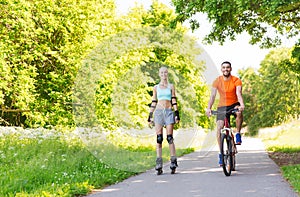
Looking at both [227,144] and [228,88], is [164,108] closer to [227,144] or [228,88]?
[228,88]

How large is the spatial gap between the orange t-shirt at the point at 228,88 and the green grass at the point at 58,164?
95.5 inches

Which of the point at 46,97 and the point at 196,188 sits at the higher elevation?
the point at 46,97

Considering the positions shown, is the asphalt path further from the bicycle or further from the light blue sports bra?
the light blue sports bra

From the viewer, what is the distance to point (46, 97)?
20328 millimetres

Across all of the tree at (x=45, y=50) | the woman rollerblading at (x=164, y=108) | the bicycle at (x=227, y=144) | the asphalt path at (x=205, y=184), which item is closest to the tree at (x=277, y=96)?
the tree at (x=45, y=50)

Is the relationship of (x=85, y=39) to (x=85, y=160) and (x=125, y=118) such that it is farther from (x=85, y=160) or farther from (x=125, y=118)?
(x=85, y=160)

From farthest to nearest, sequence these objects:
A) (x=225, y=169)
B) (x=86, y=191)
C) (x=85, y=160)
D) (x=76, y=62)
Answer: (x=76, y=62), (x=85, y=160), (x=225, y=169), (x=86, y=191)

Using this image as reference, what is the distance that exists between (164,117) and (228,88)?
1398mm

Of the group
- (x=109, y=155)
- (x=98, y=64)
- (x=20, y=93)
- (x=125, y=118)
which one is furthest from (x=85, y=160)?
(x=20, y=93)

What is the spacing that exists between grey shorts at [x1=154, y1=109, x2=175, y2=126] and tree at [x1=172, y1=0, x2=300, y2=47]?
3.04 metres

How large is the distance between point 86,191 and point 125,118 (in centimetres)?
939

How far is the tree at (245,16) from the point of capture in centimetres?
1041

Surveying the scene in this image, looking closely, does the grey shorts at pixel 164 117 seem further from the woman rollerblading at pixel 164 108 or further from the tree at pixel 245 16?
the tree at pixel 245 16

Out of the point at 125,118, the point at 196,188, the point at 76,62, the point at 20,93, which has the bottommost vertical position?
the point at 196,188
